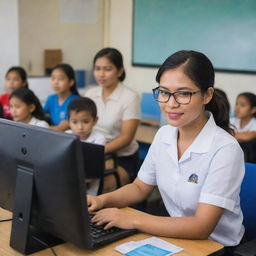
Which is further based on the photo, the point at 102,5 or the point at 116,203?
the point at 102,5

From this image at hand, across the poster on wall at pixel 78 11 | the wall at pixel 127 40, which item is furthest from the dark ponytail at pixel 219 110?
the poster on wall at pixel 78 11

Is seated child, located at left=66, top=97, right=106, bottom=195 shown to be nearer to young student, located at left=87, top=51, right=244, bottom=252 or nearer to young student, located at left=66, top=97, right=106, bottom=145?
young student, located at left=66, top=97, right=106, bottom=145

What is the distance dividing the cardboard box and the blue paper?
3805mm

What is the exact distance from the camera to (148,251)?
4.45 feet

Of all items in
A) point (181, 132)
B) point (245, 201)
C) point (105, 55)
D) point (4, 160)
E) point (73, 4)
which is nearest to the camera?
point (4, 160)

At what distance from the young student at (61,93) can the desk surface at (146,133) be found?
638 mm

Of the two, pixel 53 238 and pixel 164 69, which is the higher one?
pixel 164 69

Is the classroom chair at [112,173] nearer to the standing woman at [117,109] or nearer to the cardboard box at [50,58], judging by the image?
the standing woman at [117,109]

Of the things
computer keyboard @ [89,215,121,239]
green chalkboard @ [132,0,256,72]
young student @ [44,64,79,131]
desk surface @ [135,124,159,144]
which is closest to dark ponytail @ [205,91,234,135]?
computer keyboard @ [89,215,121,239]

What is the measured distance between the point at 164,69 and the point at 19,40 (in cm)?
334

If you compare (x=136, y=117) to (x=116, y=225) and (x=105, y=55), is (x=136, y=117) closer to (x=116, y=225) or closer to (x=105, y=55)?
(x=105, y=55)

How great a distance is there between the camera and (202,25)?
173 inches

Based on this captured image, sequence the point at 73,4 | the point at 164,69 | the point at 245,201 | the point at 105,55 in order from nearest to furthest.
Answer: the point at 164,69
the point at 245,201
the point at 105,55
the point at 73,4

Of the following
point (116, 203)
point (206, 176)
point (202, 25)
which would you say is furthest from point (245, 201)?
point (202, 25)
